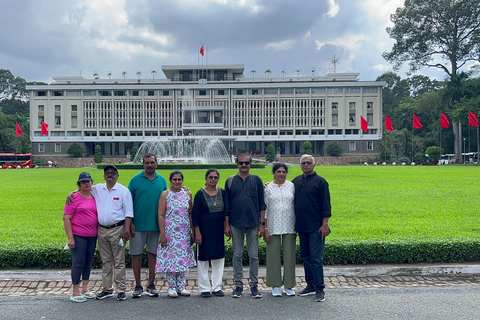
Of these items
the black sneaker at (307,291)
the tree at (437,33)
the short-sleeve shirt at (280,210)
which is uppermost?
the tree at (437,33)

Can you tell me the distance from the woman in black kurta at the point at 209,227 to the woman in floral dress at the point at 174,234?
0.17 m

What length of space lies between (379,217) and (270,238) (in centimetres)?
577

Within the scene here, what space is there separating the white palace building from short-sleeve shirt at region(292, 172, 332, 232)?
69.3 m

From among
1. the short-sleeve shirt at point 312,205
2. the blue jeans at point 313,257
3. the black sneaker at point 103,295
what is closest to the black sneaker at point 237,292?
the blue jeans at point 313,257

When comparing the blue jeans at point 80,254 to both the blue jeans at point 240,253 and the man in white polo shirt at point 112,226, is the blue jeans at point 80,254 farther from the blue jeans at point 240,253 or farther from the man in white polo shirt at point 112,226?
the blue jeans at point 240,253

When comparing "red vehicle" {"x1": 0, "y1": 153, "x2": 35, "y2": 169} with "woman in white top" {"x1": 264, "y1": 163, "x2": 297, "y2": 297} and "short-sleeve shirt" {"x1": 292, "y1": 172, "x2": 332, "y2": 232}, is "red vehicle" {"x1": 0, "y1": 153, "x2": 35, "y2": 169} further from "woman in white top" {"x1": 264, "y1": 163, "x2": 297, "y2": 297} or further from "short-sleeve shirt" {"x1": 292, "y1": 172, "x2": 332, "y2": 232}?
"short-sleeve shirt" {"x1": 292, "y1": 172, "x2": 332, "y2": 232}

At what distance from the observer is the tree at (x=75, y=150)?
71.5 meters

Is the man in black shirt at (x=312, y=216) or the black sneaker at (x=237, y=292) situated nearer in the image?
the black sneaker at (x=237, y=292)

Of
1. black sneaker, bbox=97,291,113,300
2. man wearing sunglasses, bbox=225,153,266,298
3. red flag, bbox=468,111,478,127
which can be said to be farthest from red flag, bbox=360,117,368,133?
black sneaker, bbox=97,291,113,300

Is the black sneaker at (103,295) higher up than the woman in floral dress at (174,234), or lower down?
lower down

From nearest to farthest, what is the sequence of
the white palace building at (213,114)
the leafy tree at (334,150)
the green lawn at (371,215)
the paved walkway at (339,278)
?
the paved walkway at (339,278)
the green lawn at (371,215)
the leafy tree at (334,150)
the white palace building at (213,114)

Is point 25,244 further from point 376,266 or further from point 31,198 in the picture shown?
point 31,198

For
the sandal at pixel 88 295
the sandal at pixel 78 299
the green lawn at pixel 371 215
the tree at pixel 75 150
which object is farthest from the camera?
the tree at pixel 75 150

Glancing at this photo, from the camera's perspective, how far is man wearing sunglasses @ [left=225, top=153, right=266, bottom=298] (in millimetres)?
5816
